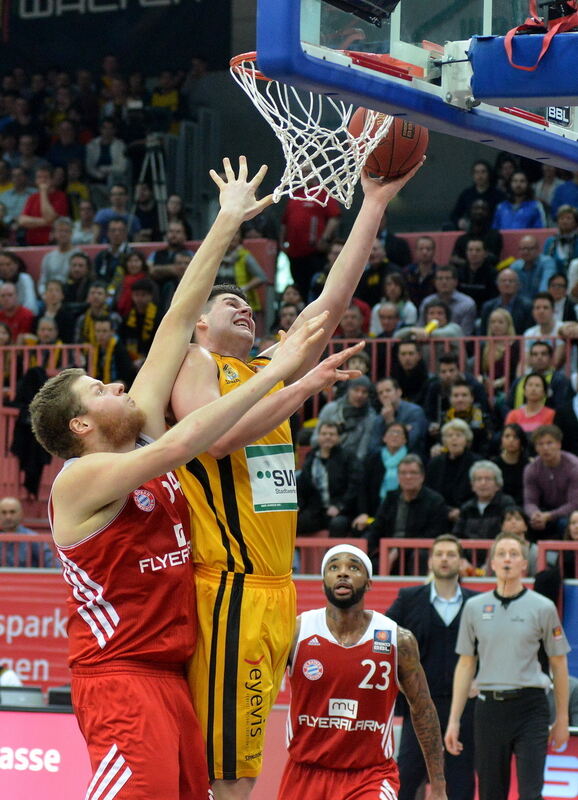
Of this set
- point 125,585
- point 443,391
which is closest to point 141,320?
point 443,391

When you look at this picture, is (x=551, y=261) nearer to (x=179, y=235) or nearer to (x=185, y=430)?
(x=179, y=235)

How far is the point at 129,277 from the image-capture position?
16438mm

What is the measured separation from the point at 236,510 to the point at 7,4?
19.6 metres

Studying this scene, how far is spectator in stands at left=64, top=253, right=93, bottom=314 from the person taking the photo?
16.7 meters

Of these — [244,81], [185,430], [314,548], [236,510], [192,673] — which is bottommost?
[314,548]

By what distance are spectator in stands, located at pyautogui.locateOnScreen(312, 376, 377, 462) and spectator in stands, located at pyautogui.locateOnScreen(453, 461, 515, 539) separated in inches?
62.4

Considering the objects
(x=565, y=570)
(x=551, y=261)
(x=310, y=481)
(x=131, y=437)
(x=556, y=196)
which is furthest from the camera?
(x=556, y=196)

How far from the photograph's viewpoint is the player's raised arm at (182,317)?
5.02m

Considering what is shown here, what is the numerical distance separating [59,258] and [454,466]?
298 inches

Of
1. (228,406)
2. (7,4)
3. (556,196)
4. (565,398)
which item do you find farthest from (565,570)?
(7,4)

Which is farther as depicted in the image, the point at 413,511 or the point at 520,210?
the point at 520,210

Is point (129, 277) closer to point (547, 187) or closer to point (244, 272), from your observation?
point (244, 272)

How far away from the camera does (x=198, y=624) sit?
16.4ft

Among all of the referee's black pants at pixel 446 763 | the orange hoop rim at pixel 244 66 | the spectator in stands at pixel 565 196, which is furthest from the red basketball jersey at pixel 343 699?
the spectator in stands at pixel 565 196
